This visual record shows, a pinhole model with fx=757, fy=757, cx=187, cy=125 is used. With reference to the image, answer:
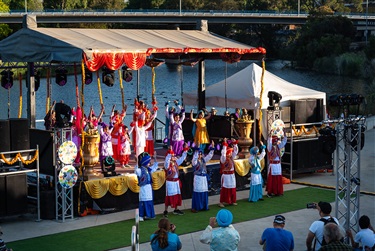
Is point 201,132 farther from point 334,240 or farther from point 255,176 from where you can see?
point 334,240

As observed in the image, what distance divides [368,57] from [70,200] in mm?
56236

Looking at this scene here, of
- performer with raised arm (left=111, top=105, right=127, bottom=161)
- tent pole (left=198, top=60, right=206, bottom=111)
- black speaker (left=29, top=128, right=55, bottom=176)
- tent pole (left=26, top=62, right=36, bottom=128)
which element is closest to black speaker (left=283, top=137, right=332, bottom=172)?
tent pole (left=198, top=60, right=206, bottom=111)

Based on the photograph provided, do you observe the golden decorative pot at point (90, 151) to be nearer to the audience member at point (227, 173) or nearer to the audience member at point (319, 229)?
the audience member at point (227, 173)

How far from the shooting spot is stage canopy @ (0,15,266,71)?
16516 millimetres

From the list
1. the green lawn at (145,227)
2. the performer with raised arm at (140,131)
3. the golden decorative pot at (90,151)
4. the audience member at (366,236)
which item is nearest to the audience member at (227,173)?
the green lawn at (145,227)

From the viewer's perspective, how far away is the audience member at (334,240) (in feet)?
29.0

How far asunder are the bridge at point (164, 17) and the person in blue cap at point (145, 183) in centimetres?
4123

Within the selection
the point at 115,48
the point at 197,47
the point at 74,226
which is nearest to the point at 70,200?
the point at 74,226

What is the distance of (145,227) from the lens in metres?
15.2

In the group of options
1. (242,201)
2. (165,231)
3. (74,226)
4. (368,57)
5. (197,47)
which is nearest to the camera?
(165,231)

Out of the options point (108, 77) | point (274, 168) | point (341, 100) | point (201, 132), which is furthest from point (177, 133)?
point (341, 100)

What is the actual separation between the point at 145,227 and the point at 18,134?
3.28 meters

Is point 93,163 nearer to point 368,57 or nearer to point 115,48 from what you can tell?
point 115,48

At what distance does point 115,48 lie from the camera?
56.3 feet
